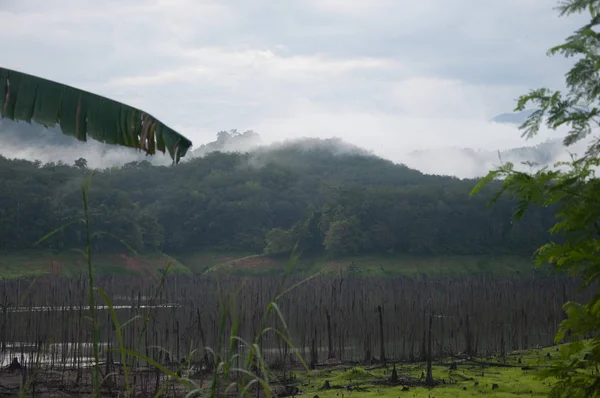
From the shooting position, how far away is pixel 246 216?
187ft

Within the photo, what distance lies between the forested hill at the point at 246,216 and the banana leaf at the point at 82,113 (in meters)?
27.5

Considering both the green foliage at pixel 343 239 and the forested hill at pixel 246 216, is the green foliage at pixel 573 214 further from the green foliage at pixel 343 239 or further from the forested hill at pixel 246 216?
the green foliage at pixel 343 239

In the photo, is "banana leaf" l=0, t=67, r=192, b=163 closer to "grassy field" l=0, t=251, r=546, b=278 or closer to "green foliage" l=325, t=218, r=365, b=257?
"grassy field" l=0, t=251, r=546, b=278

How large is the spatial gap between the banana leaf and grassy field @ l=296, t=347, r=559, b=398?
15.3 feet

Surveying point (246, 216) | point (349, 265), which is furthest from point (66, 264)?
point (246, 216)

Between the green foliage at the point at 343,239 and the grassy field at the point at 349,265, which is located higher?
the green foliage at the point at 343,239

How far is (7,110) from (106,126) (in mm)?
818

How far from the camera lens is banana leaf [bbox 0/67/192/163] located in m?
5.62

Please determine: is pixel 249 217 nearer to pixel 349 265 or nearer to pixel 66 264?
pixel 349 265

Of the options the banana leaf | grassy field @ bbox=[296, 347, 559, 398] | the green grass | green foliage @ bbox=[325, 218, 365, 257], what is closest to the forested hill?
green foliage @ bbox=[325, 218, 365, 257]

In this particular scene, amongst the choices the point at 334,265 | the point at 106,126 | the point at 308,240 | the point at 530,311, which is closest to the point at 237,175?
the point at 308,240

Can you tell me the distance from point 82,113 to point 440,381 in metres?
6.41

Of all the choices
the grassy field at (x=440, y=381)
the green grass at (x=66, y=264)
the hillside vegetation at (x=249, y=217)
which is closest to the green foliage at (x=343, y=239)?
the hillside vegetation at (x=249, y=217)

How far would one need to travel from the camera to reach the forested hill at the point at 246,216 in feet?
132
